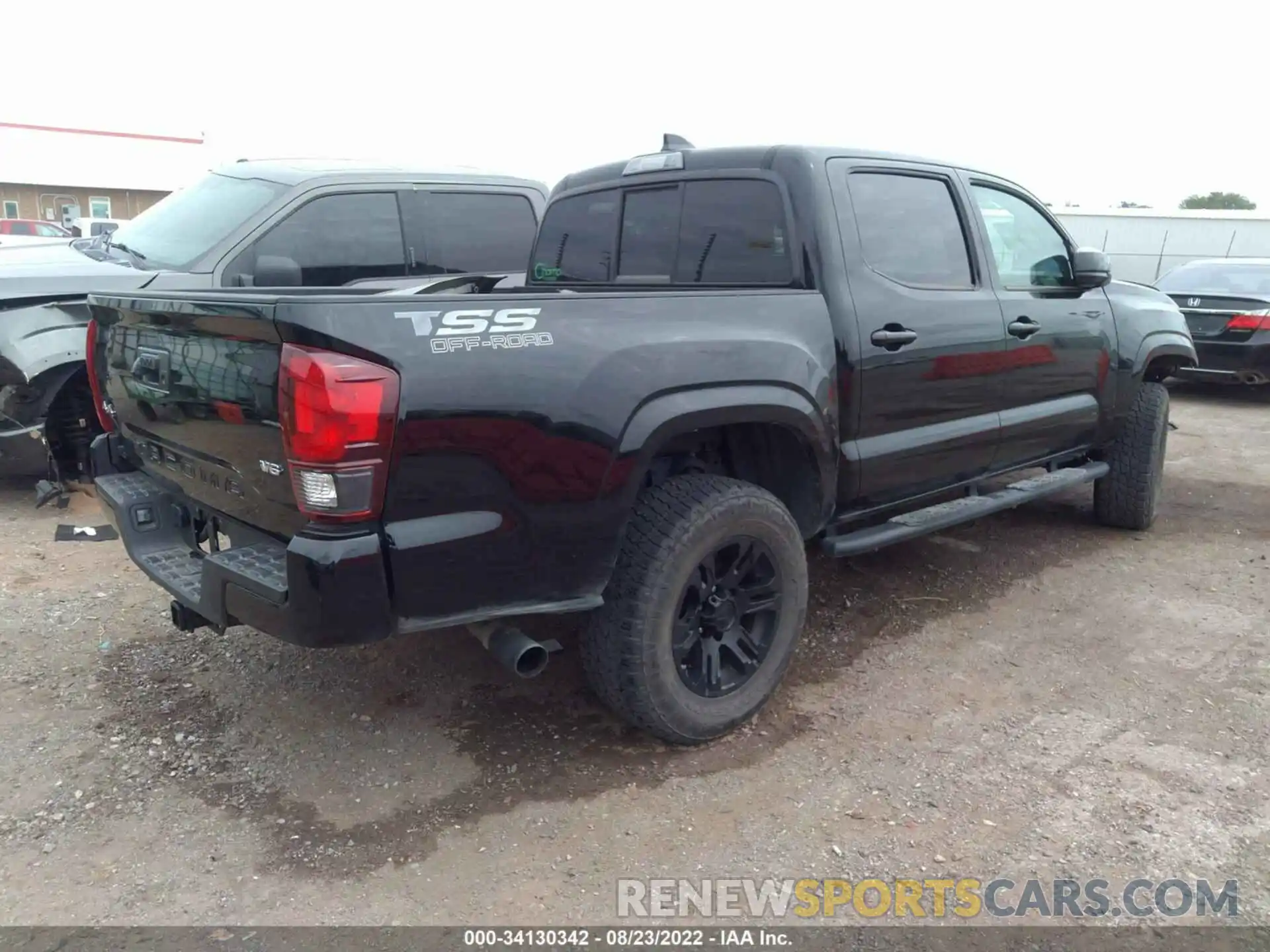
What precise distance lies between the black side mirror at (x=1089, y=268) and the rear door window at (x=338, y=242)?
12.1ft

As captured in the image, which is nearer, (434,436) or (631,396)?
(434,436)

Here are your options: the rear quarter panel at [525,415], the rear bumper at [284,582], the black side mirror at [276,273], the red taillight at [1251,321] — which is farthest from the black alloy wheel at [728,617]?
the red taillight at [1251,321]

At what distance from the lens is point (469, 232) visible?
6094mm

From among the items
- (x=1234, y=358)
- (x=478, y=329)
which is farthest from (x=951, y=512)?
(x=1234, y=358)

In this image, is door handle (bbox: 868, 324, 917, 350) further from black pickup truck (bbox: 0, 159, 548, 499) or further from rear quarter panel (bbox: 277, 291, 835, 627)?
black pickup truck (bbox: 0, 159, 548, 499)

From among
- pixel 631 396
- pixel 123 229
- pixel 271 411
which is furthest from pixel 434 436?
pixel 123 229

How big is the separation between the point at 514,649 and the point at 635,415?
749 mm

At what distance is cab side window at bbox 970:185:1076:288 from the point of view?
4.39 metres

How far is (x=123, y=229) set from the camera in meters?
6.16

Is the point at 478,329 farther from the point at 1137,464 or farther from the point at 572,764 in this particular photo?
the point at 1137,464

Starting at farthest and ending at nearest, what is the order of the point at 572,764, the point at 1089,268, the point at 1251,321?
the point at 1251,321 → the point at 1089,268 → the point at 572,764

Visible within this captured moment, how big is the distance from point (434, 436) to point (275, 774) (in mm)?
1371

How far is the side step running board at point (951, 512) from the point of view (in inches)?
149

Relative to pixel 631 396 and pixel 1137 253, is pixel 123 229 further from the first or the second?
pixel 1137 253
